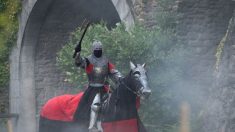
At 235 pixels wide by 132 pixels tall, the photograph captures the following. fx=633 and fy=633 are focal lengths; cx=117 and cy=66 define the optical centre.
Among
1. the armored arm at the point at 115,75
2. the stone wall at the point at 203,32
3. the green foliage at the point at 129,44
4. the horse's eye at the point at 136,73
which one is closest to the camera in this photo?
the horse's eye at the point at 136,73

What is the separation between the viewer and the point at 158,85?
11.3 m

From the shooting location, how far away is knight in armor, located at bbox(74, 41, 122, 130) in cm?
941

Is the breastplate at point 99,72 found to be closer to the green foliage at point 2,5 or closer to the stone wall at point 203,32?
the stone wall at point 203,32

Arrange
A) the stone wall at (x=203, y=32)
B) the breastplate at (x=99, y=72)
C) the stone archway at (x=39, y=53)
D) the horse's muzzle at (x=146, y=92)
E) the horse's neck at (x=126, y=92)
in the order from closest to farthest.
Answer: the horse's muzzle at (x=146, y=92) → the horse's neck at (x=126, y=92) → the breastplate at (x=99, y=72) → the stone wall at (x=203, y=32) → the stone archway at (x=39, y=53)

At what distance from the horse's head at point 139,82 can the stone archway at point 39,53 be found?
8.98m

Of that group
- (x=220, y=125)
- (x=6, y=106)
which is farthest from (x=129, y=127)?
(x=6, y=106)

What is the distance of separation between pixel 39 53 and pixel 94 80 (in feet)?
29.7

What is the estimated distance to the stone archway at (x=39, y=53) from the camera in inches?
704

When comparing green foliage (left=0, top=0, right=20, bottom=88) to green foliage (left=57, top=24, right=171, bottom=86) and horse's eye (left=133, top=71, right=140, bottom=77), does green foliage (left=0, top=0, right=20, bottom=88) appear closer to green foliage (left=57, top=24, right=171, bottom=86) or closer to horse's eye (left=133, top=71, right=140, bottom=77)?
green foliage (left=57, top=24, right=171, bottom=86)

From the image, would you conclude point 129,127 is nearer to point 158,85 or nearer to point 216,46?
point 158,85

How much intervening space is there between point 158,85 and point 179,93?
561 millimetres

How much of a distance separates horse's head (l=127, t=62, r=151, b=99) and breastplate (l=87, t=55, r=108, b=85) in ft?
2.38

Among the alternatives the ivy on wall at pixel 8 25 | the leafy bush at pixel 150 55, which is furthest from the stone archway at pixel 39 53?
the leafy bush at pixel 150 55

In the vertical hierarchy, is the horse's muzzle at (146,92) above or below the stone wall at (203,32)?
below
